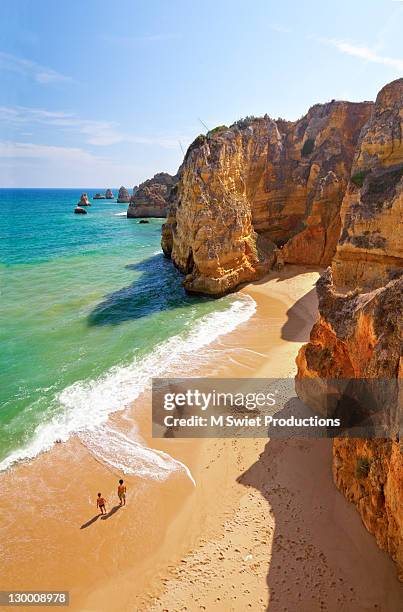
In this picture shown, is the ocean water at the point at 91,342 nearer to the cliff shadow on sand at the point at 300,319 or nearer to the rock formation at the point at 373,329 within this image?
the cliff shadow on sand at the point at 300,319

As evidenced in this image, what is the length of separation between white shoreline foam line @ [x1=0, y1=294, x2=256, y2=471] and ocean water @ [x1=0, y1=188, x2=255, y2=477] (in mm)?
40

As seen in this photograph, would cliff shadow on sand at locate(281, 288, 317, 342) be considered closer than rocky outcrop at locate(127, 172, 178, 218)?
Yes

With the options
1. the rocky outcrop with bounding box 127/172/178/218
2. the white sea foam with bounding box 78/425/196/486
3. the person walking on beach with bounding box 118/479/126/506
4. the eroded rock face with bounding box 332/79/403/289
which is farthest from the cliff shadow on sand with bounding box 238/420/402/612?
the rocky outcrop with bounding box 127/172/178/218

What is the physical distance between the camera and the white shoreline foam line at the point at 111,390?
12305 mm

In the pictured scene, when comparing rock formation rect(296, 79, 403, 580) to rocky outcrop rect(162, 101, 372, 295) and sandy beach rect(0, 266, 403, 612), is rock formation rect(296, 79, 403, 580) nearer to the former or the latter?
sandy beach rect(0, 266, 403, 612)

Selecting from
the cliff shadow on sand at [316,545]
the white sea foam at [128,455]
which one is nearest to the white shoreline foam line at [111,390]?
the white sea foam at [128,455]

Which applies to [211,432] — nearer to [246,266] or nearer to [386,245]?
[386,245]

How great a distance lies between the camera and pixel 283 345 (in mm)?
17547

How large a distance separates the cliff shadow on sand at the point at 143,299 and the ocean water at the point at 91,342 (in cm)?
7

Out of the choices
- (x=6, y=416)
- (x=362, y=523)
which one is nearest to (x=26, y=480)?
(x=6, y=416)

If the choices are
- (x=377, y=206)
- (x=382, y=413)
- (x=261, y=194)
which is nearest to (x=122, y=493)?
(x=382, y=413)

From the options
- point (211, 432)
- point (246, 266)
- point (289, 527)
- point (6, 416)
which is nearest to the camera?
point (289, 527)

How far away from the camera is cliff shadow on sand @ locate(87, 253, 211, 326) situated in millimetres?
22469

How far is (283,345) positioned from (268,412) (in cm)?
550
